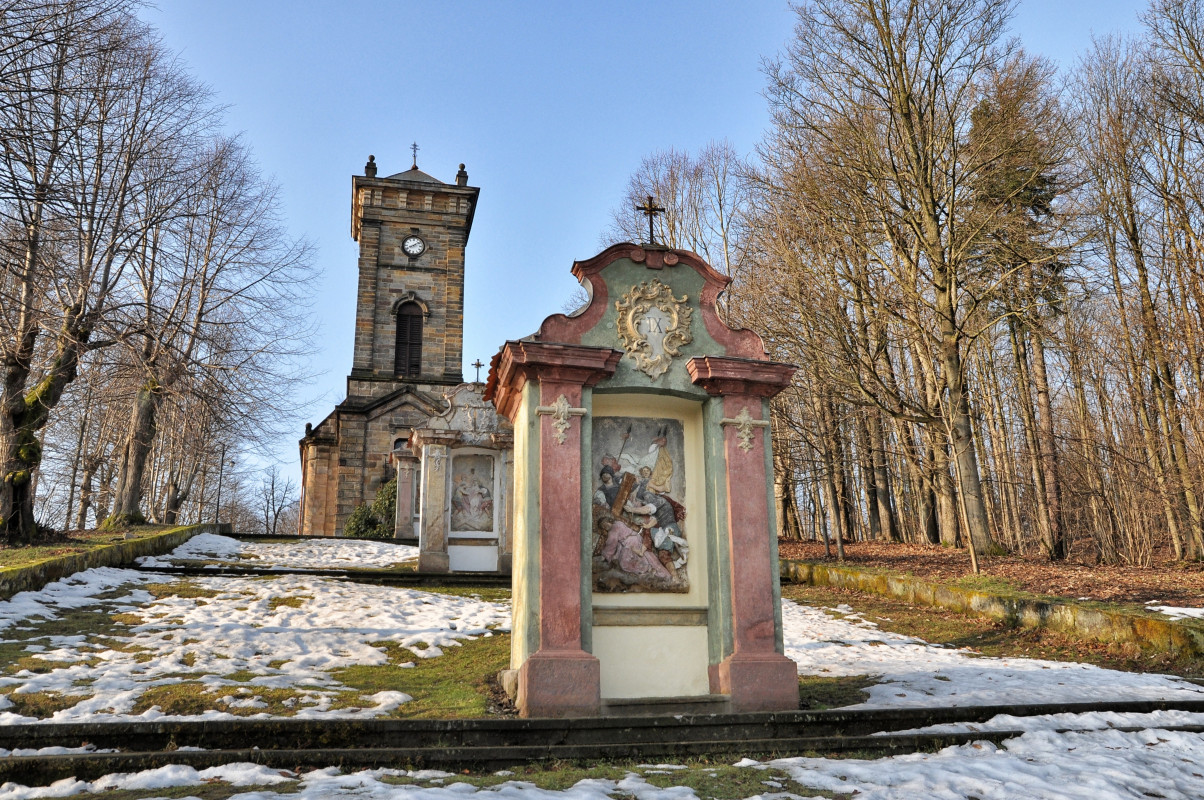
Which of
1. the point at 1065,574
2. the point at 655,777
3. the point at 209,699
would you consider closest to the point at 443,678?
the point at 209,699

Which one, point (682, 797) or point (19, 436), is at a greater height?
point (19, 436)

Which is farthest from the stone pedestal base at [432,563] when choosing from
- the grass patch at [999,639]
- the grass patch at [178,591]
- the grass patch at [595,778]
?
the grass patch at [595,778]

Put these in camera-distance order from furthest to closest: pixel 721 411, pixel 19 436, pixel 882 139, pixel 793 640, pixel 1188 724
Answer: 1. pixel 882 139
2. pixel 19 436
3. pixel 793 640
4. pixel 721 411
5. pixel 1188 724

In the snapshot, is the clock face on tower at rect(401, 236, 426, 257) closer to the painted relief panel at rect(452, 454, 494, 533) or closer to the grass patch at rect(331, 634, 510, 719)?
the painted relief panel at rect(452, 454, 494, 533)

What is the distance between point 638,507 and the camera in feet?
26.1

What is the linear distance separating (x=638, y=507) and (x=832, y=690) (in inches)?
107

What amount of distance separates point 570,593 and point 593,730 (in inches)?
47.2

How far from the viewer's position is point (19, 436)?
46.8 feet

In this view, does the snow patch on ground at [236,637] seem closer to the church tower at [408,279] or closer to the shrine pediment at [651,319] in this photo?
the shrine pediment at [651,319]

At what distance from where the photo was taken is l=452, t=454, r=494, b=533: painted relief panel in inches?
668

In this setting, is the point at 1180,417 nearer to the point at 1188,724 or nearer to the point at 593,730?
the point at 1188,724

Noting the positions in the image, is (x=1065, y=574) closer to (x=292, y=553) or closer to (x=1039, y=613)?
(x=1039, y=613)

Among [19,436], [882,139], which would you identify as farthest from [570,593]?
[882,139]

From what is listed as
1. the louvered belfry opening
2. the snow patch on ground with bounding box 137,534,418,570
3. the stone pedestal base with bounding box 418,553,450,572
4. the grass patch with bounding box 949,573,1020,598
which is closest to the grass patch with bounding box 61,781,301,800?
the grass patch with bounding box 949,573,1020,598
